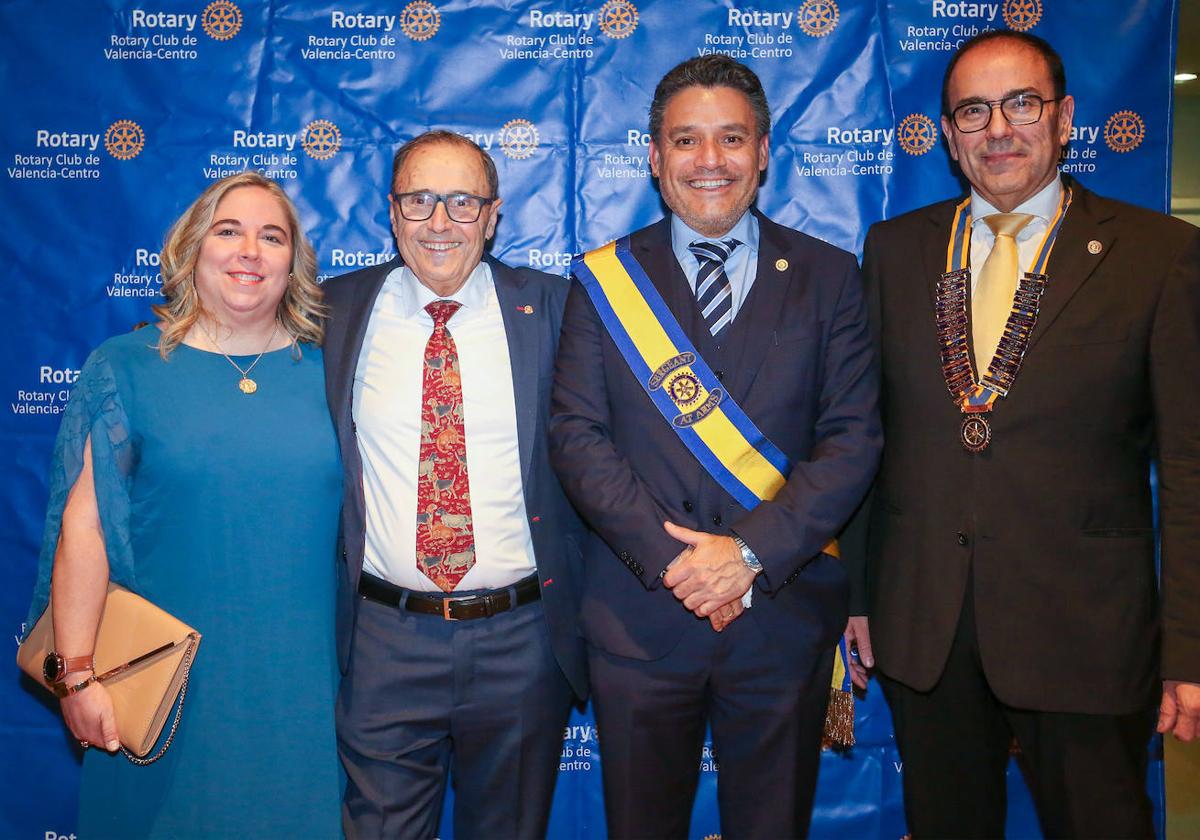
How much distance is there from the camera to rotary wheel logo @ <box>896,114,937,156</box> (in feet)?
9.62

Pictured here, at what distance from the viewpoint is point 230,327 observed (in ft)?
7.09

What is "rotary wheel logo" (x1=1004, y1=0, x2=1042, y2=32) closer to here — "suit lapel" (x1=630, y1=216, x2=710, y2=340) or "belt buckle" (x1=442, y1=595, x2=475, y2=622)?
"suit lapel" (x1=630, y1=216, x2=710, y2=340)

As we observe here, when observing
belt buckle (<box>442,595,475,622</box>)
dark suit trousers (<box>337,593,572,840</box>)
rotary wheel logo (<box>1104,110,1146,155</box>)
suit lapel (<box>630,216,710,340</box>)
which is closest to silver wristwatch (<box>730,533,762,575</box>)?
suit lapel (<box>630,216,710,340</box>)

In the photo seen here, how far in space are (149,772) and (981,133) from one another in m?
2.50

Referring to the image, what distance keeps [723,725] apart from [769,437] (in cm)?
69

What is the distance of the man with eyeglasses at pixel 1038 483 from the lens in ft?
6.32

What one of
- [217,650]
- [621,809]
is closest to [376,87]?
[217,650]

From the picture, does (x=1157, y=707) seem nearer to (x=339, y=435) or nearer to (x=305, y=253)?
(x=339, y=435)

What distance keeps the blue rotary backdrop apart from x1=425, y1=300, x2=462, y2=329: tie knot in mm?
760

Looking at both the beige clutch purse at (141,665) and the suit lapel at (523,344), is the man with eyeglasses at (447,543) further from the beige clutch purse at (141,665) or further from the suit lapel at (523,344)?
the beige clutch purse at (141,665)

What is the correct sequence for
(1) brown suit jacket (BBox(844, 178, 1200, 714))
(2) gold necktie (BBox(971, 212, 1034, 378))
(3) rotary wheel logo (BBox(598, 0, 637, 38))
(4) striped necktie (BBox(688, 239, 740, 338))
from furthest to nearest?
(3) rotary wheel logo (BBox(598, 0, 637, 38)) → (4) striped necktie (BBox(688, 239, 740, 338)) → (2) gold necktie (BBox(971, 212, 1034, 378)) → (1) brown suit jacket (BBox(844, 178, 1200, 714))

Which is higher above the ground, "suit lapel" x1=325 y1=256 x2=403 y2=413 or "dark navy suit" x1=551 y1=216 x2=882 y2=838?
"suit lapel" x1=325 y1=256 x2=403 y2=413

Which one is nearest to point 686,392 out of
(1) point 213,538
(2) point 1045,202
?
(2) point 1045,202

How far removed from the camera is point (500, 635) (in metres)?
2.16
